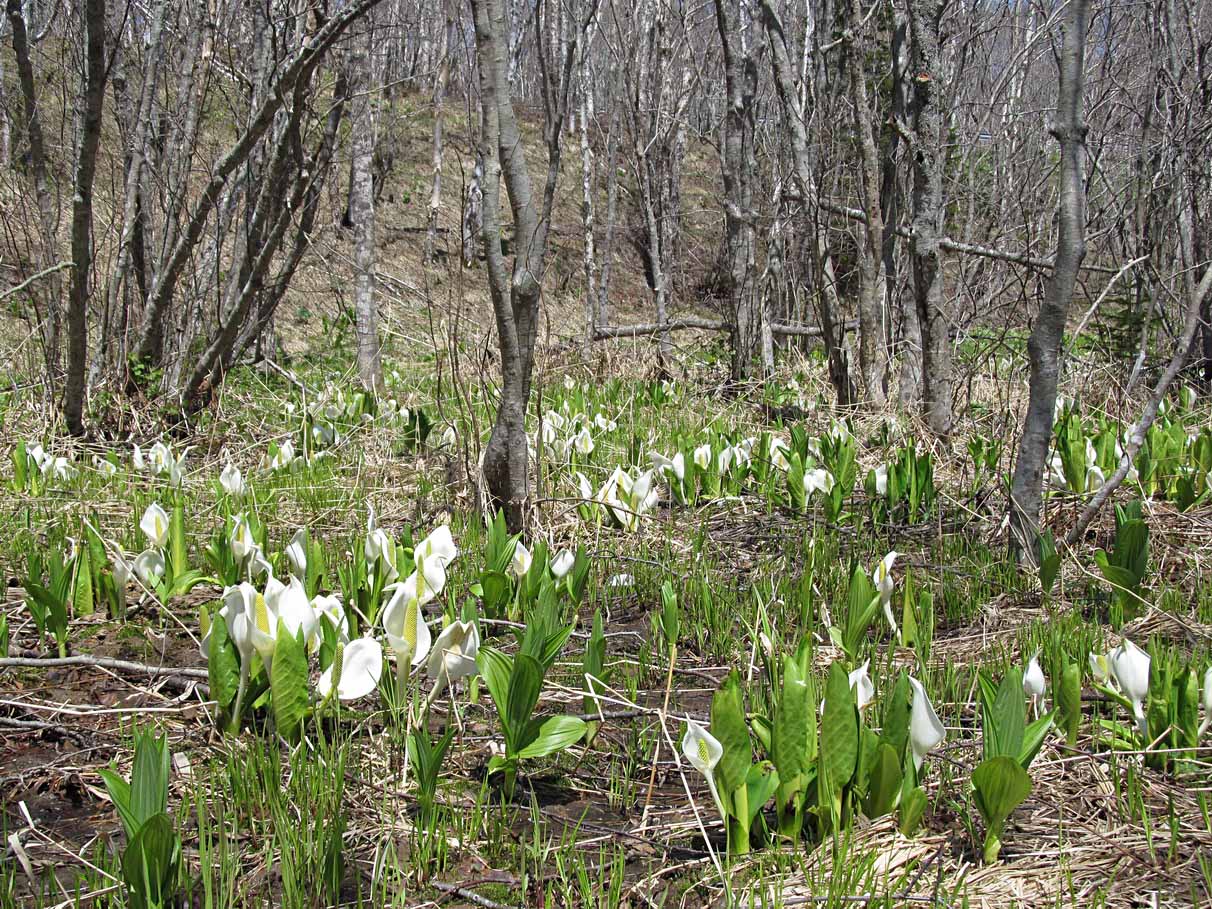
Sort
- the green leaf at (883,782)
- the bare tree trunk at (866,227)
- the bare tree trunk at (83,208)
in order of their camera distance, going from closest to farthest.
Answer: the green leaf at (883,782) < the bare tree trunk at (83,208) < the bare tree trunk at (866,227)

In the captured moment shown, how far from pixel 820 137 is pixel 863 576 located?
4.60 m

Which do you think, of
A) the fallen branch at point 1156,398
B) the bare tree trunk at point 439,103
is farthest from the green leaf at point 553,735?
the bare tree trunk at point 439,103

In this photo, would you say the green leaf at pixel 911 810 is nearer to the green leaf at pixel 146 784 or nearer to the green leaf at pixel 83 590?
the green leaf at pixel 146 784

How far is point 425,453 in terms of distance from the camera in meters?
4.97

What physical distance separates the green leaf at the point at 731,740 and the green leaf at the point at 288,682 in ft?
2.67

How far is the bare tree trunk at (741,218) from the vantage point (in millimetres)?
7207

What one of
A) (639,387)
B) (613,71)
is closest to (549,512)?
(639,387)

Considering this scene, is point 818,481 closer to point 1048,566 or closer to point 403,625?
point 1048,566

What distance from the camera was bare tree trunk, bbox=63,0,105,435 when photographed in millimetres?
4324

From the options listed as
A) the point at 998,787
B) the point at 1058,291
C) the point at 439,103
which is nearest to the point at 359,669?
the point at 998,787

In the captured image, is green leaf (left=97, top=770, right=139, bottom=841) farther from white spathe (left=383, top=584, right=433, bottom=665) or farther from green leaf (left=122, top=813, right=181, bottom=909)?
white spathe (left=383, top=584, right=433, bottom=665)

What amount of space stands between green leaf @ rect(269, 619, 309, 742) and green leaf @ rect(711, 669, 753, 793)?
82 centimetres

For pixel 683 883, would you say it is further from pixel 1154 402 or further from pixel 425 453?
pixel 425 453

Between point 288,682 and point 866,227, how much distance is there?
457 cm
